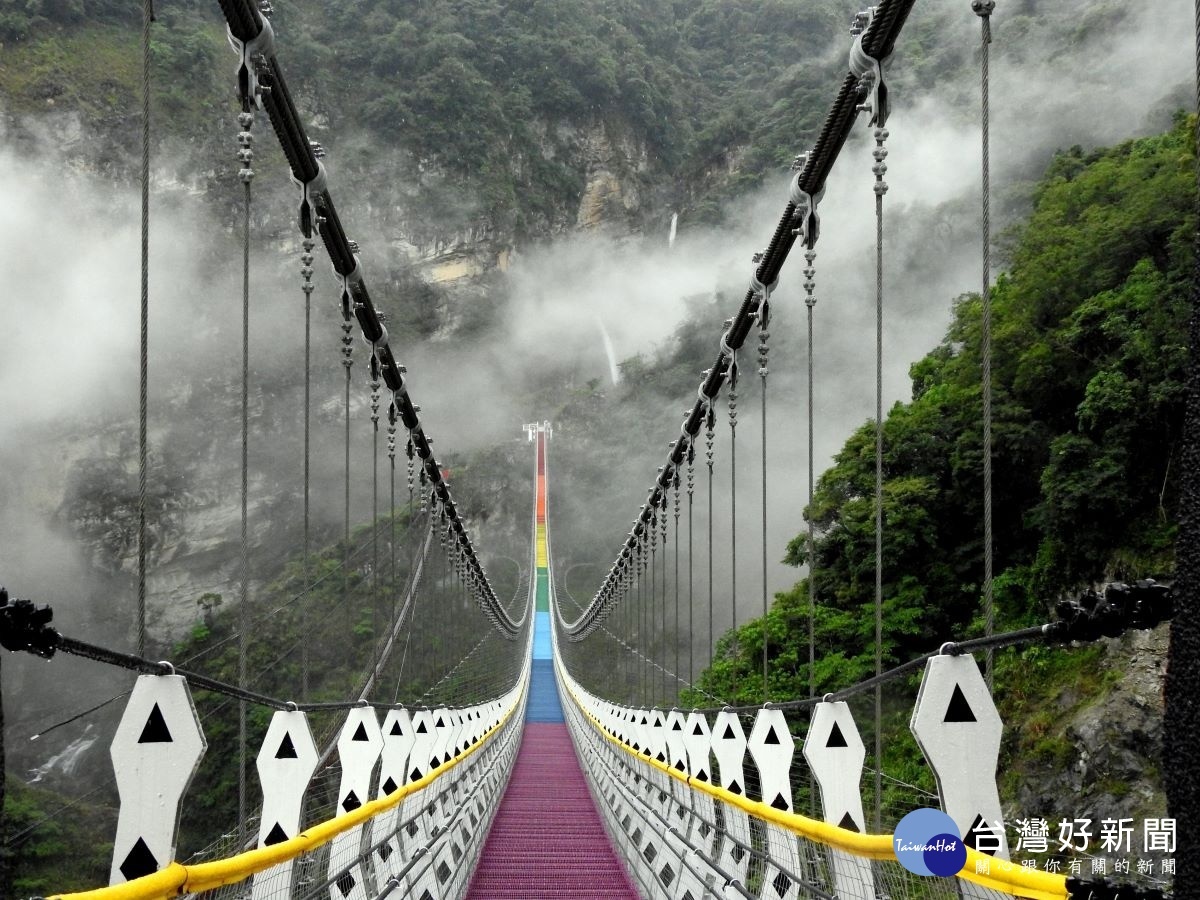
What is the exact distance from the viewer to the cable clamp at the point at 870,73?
16.1 ft

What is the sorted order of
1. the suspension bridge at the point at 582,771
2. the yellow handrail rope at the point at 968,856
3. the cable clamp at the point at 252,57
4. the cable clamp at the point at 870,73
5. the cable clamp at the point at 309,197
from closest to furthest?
the yellow handrail rope at the point at 968,856 → the suspension bridge at the point at 582,771 → the cable clamp at the point at 870,73 → the cable clamp at the point at 252,57 → the cable clamp at the point at 309,197

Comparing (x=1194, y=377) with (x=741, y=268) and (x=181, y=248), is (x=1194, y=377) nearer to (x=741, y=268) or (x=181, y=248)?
(x=181, y=248)

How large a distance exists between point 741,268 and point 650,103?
589 inches

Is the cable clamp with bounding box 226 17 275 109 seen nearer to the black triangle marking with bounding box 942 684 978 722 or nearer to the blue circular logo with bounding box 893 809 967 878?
the black triangle marking with bounding box 942 684 978 722

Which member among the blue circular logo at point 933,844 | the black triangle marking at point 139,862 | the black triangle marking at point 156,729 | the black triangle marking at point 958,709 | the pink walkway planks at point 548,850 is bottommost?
the pink walkway planks at point 548,850

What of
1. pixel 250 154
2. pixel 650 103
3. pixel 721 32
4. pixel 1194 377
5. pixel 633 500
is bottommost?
pixel 1194 377

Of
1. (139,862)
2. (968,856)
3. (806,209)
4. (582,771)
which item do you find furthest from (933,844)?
(582,771)

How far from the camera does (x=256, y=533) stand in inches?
1869

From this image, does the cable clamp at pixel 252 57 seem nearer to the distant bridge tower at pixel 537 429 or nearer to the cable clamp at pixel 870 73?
the cable clamp at pixel 870 73

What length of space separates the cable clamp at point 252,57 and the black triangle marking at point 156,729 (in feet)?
9.98

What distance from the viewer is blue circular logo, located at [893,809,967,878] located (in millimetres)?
1950

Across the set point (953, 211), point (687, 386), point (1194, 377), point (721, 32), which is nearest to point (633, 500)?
point (687, 386)

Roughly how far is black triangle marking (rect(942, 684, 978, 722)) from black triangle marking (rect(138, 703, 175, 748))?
5.59 feet

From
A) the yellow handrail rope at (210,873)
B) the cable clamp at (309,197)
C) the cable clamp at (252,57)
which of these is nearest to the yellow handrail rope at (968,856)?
the yellow handrail rope at (210,873)
